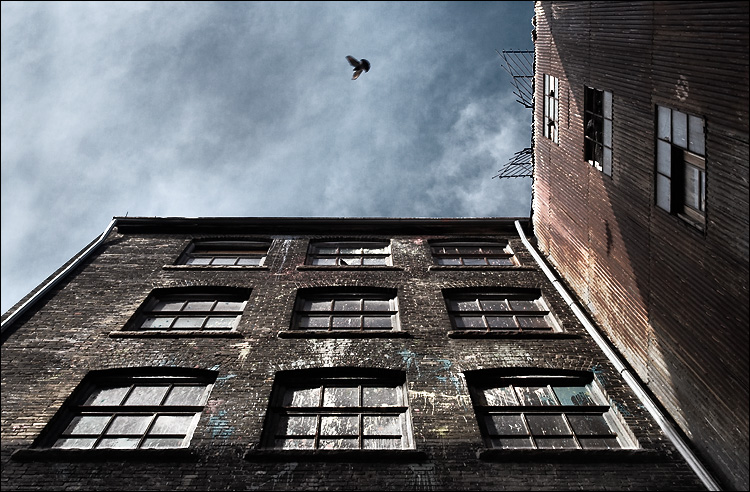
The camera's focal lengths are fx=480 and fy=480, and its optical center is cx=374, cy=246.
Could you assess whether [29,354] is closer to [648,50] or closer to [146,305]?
[146,305]

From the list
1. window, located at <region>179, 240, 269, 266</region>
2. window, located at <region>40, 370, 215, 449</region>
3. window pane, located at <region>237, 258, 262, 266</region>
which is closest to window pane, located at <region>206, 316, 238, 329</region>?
window, located at <region>40, 370, 215, 449</region>

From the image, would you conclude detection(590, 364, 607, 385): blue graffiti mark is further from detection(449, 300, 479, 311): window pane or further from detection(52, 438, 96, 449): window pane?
detection(52, 438, 96, 449): window pane

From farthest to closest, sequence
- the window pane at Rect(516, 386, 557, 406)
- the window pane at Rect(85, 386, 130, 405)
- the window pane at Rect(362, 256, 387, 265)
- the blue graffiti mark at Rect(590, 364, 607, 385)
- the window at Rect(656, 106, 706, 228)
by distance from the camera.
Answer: the window pane at Rect(362, 256, 387, 265), the blue graffiti mark at Rect(590, 364, 607, 385), the window pane at Rect(516, 386, 557, 406), the window pane at Rect(85, 386, 130, 405), the window at Rect(656, 106, 706, 228)

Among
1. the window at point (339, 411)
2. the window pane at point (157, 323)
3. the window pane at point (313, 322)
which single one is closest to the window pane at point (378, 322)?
the window pane at point (313, 322)

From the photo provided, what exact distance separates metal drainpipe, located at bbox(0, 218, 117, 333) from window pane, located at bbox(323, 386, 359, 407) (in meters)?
6.32

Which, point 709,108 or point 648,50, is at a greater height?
point 648,50

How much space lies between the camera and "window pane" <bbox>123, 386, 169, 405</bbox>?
26.3 ft

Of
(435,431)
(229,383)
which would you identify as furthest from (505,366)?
(229,383)

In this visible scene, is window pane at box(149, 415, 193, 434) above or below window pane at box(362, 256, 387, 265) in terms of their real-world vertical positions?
below

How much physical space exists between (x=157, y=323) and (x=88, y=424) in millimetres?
2938

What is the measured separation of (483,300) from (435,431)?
186 inches

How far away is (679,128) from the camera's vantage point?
7.27 metres

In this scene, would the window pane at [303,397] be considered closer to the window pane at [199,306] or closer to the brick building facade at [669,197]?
the window pane at [199,306]

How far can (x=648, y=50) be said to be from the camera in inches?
307
